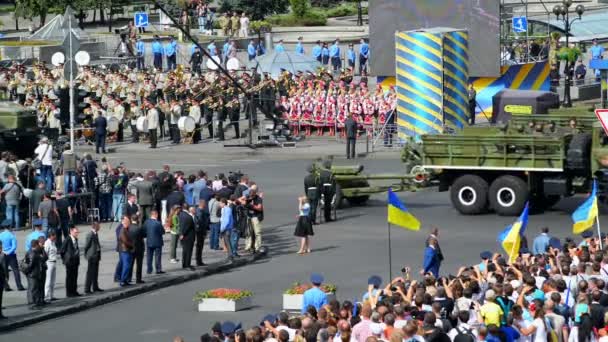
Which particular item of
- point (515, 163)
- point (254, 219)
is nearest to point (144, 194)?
point (254, 219)

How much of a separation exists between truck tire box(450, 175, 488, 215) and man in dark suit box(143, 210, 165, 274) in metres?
8.59

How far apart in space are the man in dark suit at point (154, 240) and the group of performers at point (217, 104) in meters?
19.0

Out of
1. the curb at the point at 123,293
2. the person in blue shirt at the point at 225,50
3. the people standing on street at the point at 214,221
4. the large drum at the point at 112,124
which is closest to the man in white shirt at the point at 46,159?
the people standing on street at the point at 214,221

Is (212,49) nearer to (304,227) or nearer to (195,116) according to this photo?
(195,116)

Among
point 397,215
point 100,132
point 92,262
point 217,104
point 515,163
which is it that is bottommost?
point 92,262

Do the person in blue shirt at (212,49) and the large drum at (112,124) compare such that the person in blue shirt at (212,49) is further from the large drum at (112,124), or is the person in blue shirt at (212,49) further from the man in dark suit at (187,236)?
the man in dark suit at (187,236)

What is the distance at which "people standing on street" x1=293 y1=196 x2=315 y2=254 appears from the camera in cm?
3119

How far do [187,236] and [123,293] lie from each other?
8.53ft

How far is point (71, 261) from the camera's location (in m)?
26.5

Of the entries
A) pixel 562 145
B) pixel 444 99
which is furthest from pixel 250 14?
pixel 562 145

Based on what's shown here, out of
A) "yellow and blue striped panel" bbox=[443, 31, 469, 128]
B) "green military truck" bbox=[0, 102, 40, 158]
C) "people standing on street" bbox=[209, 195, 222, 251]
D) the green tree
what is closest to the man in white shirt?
"green military truck" bbox=[0, 102, 40, 158]

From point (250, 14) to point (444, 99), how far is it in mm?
28405

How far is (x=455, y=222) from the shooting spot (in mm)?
34719

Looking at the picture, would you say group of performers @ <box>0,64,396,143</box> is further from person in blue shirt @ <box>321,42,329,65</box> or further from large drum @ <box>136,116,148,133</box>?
person in blue shirt @ <box>321,42,329,65</box>
